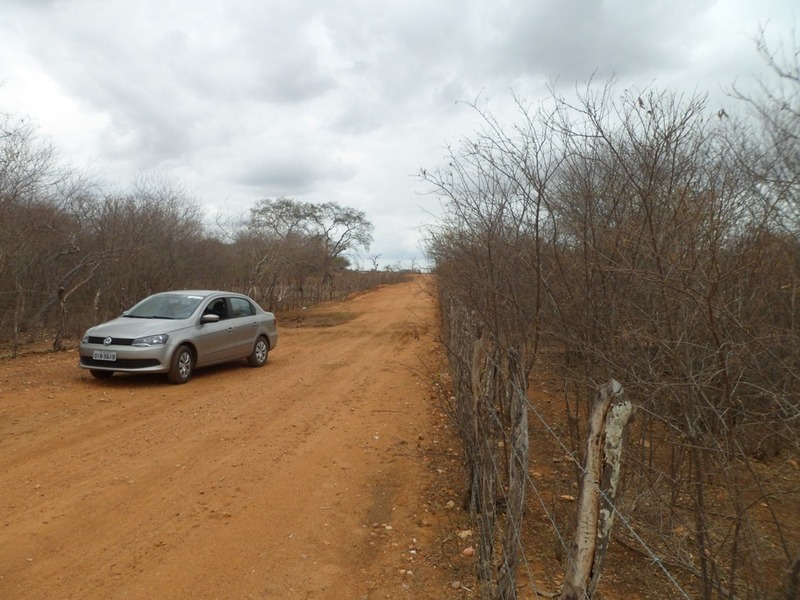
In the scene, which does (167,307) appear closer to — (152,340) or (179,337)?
(179,337)

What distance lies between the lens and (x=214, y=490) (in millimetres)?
4988

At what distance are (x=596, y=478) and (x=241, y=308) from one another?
9911 mm

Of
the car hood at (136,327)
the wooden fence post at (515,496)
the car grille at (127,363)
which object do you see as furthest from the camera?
the car hood at (136,327)

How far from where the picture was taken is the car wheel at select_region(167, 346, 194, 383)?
9055 millimetres

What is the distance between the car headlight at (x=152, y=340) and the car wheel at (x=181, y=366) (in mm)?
285

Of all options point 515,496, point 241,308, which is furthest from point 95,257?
point 515,496

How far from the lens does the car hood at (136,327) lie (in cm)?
888

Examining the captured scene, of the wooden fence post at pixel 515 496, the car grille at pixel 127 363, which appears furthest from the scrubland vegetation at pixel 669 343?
the car grille at pixel 127 363

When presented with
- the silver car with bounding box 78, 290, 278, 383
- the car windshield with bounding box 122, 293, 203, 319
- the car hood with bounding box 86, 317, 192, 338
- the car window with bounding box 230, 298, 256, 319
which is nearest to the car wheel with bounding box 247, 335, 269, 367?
the silver car with bounding box 78, 290, 278, 383

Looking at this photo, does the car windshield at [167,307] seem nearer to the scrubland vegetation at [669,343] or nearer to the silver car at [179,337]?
the silver car at [179,337]

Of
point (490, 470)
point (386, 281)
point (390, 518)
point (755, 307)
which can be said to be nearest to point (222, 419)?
point (390, 518)

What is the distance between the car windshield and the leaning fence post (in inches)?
344

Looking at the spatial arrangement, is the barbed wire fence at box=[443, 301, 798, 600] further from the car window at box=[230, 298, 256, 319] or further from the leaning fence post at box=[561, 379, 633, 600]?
the car window at box=[230, 298, 256, 319]

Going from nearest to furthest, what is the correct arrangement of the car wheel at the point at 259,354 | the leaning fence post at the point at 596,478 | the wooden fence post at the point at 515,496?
the leaning fence post at the point at 596,478
the wooden fence post at the point at 515,496
the car wheel at the point at 259,354
